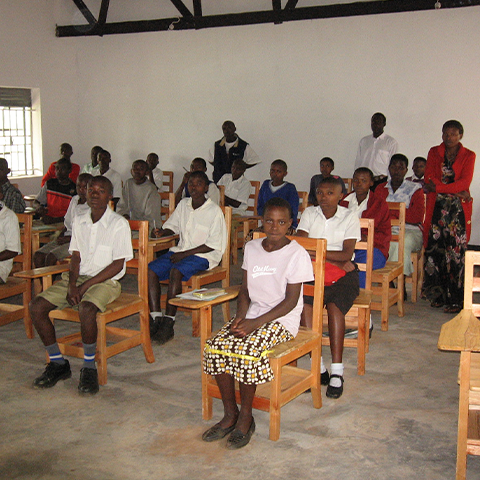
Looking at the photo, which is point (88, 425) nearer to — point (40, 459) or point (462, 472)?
point (40, 459)

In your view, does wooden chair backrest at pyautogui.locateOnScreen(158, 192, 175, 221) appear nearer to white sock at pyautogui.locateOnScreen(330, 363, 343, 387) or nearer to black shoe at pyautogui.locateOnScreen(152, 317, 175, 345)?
black shoe at pyautogui.locateOnScreen(152, 317, 175, 345)

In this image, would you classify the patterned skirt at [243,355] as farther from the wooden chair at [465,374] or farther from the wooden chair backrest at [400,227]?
the wooden chair backrest at [400,227]

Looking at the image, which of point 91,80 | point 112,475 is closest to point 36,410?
point 112,475

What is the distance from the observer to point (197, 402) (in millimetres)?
3199

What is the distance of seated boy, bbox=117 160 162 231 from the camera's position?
5.57 m

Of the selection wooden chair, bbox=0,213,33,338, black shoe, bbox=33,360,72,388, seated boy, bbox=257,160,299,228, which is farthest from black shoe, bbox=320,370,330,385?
seated boy, bbox=257,160,299,228

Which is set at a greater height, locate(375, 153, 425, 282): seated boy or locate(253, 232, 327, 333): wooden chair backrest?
locate(375, 153, 425, 282): seated boy

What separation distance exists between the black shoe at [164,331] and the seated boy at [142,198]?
1500 mm

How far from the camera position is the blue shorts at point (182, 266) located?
14.0 feet

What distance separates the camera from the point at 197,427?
115 inches

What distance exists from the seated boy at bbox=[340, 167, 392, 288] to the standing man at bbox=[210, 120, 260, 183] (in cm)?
343

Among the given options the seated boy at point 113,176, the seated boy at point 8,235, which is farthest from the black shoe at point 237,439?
the seated boy at point 113,176

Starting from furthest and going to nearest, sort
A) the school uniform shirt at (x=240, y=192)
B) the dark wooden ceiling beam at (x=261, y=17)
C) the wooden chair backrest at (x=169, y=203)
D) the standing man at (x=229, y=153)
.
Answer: the standing man at (x=229, y=153) < the dark wooden ceiling beam at (x=261, y=17) < the school uniform shirt at (x=240, y=192) < the wooden chair backrest at (x=169, y=203)

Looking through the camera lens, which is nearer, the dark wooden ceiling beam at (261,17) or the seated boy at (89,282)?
the seated boy at (89,282)
